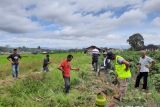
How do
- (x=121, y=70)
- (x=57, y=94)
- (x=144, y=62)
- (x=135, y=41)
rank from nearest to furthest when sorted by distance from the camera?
1. (x=57, y=94)
2. (x=121, y=70)
3. (x=144, y=62)
4. (x=135, y=41)

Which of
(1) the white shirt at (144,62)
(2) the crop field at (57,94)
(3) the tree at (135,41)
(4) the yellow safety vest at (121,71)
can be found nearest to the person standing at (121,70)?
(4) the yellow safety vest at (121,71)

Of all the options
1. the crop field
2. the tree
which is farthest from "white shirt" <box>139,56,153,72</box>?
the tree

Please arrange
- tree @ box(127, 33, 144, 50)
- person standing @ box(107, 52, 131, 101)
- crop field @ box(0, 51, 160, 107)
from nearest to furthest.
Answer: crop field @ box(0, 51, 160, 107), person standing @ box(107, 52, 131, 101), tree @ box(127, 33, 144, 50)

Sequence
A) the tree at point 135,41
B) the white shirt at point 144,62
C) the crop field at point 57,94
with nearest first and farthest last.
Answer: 1. the crop field at point 57,94
2. the white shirt at point 144,62
3. the tree at point 135,41

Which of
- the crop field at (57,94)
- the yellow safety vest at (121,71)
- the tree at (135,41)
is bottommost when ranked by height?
the crop field at (57,94)

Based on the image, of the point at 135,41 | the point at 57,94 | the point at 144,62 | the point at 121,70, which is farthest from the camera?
the point at 135,41

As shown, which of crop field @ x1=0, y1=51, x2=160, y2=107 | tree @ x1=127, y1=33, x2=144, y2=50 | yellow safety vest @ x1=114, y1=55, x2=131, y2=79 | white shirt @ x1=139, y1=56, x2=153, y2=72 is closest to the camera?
crop field @ x1=0, y1=51, x2=160, y2=107

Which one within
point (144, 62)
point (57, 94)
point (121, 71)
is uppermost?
point (144, 62)

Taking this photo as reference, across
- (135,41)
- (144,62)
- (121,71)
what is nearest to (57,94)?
(121,71)

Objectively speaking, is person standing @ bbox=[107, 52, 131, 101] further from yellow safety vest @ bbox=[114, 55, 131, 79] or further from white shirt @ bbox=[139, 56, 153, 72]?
white shirt @ bbox=[139, 56, 153, 72]

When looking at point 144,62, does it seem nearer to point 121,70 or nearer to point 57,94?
point 121,70

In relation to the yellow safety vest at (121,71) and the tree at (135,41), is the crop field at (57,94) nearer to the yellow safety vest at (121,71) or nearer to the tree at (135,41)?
the yellow safety vest at (121,71)

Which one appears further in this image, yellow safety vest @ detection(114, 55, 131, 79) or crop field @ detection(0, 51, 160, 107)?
yellow safety vest @ detection(114, 55, 131, 79)

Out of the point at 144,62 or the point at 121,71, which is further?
the point at 144,62
